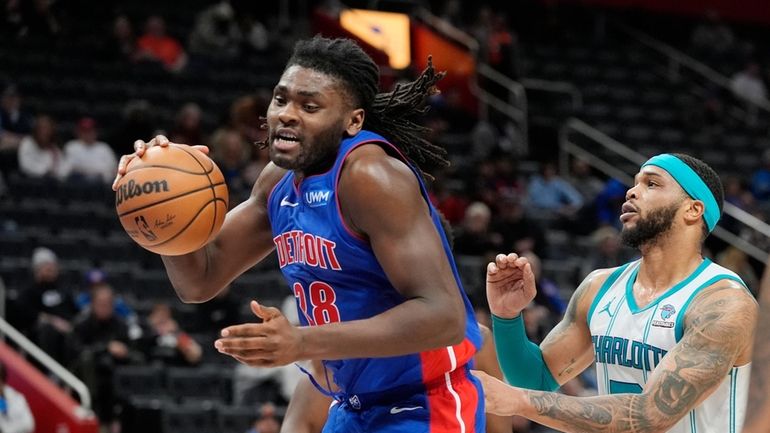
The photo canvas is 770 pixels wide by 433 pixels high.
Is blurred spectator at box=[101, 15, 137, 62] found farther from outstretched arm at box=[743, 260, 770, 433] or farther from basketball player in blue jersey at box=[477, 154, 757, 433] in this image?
outstretched arm at box=[743, 260, 770, 433]

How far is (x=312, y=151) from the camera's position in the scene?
3965mm

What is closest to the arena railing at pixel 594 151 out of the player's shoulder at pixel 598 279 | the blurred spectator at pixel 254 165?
the blurred spectator at pixel 254 165

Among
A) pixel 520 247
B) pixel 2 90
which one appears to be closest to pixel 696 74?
pixel 520 247

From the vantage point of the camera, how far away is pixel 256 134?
44.1 ft

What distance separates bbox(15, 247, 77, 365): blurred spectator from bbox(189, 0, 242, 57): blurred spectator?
6079 mm

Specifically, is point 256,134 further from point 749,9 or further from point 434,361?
point 749,9

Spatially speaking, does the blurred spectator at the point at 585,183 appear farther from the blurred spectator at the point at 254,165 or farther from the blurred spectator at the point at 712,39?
the blurred spectator at the point at 712,39

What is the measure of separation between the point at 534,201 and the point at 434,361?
1101 cm

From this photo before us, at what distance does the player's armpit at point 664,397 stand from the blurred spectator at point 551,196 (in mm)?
10428

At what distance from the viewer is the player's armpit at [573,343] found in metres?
4.98

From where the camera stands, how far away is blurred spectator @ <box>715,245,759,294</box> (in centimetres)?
1358

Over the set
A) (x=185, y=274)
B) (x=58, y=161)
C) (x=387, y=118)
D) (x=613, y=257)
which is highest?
(x=387, y=118)

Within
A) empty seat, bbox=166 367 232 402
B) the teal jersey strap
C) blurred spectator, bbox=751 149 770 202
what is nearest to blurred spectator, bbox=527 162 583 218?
blurred spectator, bbox=751 149 770 202

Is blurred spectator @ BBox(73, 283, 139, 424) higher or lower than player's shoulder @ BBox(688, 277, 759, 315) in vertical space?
lower
